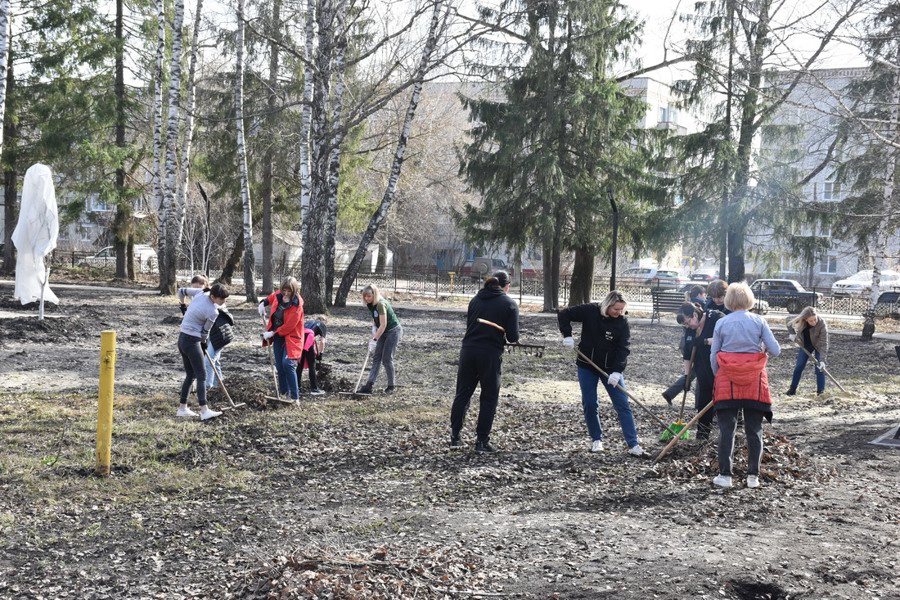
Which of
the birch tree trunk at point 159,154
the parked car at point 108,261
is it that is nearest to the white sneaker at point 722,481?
the birch tree trunk at point 159,154

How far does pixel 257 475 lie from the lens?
25.4ft

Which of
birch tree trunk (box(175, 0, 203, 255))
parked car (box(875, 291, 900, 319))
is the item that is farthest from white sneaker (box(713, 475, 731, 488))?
parked car (box(875, 291, 900, 319))

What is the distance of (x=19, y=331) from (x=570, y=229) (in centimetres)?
1830

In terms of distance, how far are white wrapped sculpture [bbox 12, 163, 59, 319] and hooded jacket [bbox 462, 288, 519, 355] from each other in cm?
1126

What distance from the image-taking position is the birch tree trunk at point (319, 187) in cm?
2169

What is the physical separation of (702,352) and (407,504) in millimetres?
4383

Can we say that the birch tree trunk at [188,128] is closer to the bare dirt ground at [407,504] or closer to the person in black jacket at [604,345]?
the bare dirt ground at [407,504]

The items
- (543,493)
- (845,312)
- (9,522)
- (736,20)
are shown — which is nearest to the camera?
(9,522)

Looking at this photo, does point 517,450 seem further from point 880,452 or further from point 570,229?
point 570,229

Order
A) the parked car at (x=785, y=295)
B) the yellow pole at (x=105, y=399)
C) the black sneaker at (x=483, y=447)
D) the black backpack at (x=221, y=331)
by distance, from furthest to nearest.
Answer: the parked car at (x=785, y=295), the black backpack at (x=221, y=331), the black sneaker at (x=483, y=447), the yellow pole at (x=105, y=399)

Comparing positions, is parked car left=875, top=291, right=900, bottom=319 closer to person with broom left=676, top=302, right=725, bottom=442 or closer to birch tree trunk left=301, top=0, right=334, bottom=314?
birch tree trunk left=301, top=0, right=334, bottom=314

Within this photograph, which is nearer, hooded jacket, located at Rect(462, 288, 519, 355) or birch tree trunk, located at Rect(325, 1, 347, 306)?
hooded jacket, located at Rect(462, 288, 519, 355)

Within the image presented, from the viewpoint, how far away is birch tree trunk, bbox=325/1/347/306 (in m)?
22.7

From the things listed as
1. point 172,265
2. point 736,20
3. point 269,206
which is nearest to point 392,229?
point 269,206
